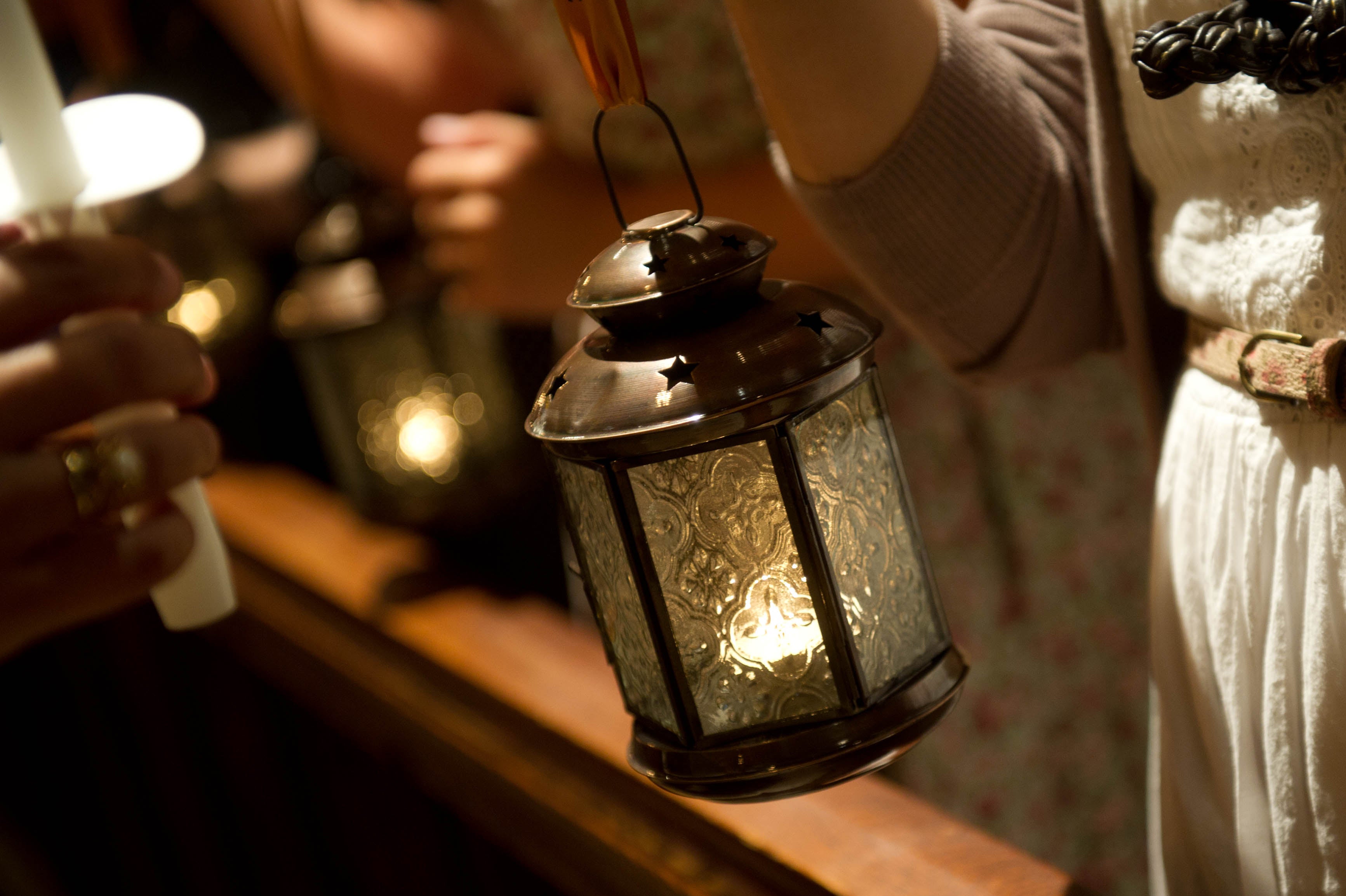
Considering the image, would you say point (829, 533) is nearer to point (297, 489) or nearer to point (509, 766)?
point (509, 766)

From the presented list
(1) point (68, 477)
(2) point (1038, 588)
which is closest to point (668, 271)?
(1) point (68, 477)

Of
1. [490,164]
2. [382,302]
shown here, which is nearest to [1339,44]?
[490,164]

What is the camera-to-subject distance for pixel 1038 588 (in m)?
1.28

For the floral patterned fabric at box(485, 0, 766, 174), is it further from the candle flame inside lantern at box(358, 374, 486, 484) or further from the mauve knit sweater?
the candle flame inside lantern at box(358, 374, 486, 484)

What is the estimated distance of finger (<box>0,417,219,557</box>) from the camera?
1.91ft

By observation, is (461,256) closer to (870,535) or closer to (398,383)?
(398,383)

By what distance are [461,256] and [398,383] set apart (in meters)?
0.37

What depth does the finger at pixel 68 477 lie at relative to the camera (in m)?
0.58

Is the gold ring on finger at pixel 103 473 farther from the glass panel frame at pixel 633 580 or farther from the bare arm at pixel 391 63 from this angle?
the bare arm at pixel 391 63

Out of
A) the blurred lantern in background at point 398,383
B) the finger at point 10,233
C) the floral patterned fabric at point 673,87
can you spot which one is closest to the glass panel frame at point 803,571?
the finger at point 10,233

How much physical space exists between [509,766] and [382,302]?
727 mm

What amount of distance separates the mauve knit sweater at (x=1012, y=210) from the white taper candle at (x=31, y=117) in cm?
41

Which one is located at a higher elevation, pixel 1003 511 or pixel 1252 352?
pixel 1252 352

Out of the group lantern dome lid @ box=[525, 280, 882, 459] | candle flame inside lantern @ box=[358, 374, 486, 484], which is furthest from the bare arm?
lantern dome lid @ box=[525, 280, 882, 459]
